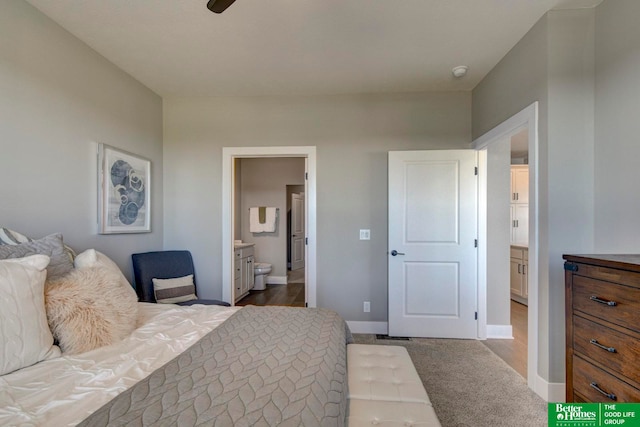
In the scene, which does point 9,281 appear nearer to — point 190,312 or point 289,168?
point 190,312

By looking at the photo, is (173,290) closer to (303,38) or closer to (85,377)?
(85,377)

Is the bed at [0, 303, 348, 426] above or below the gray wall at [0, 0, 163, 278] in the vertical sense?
below

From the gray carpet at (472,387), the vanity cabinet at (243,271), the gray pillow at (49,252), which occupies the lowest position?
the gray carpet at (472,387)

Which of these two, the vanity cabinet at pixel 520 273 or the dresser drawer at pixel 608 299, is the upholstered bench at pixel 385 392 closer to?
the dresser drawer at pixel 608 299

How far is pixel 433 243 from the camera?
2.91 metres

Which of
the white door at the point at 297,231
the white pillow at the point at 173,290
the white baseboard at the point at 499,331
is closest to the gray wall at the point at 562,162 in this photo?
the white baseboard at the point at 499,331

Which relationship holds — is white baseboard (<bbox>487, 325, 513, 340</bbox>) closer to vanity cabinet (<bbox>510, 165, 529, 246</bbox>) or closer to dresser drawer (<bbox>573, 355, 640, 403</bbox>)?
dresser drawer (<bbox>573, 355, 640, 403</bbox>)

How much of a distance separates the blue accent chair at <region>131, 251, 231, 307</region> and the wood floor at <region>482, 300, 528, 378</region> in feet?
8.70

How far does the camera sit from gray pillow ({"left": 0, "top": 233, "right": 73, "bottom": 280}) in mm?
1261

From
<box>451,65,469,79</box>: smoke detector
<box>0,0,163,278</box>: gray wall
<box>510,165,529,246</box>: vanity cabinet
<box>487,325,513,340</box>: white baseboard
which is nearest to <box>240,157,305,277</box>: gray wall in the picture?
<box>0,0,163,278</box>: gray wall

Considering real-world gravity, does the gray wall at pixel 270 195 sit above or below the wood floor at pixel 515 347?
above

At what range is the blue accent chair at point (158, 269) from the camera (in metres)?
2.61

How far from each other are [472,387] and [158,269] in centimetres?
294

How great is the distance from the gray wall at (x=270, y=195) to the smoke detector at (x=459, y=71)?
11.1ft
